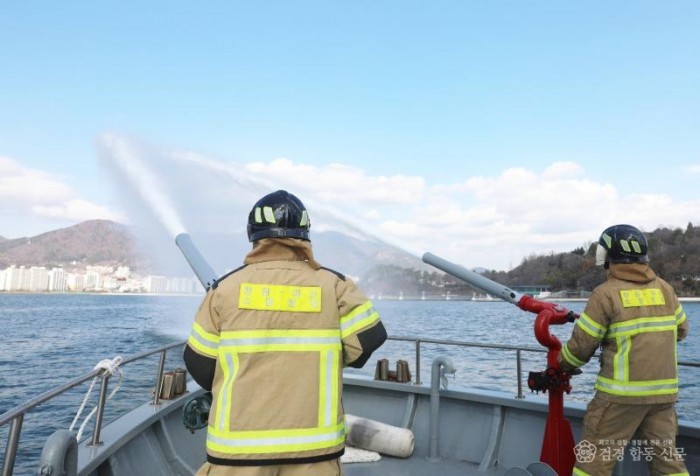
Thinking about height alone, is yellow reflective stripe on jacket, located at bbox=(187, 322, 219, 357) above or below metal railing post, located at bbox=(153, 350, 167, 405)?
above

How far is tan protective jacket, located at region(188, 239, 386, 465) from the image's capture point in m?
2.11

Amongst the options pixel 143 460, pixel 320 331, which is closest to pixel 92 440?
pixel 143 460

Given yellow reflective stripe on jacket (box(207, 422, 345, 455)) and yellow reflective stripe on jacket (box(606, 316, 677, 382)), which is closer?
yellow reflective stripe on jacket (box(207, 422, 345, 455))

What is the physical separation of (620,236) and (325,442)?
9.87ft

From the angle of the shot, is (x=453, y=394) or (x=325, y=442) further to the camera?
(x=453, y=394)

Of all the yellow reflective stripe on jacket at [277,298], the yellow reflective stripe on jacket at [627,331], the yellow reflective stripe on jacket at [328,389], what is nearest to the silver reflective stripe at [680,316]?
the yellow reflective stripe on jacket at [627,331]

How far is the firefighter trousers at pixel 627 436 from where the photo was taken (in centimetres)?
359

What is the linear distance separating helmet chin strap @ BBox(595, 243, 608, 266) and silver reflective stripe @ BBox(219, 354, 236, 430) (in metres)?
3.25

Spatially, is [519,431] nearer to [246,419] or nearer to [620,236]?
[620,236]

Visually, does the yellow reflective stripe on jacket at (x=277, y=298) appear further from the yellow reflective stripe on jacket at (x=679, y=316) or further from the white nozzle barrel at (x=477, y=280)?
the yellow reflective stripe on jacket at (x=679, y=316)

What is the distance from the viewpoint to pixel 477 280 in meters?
4.82

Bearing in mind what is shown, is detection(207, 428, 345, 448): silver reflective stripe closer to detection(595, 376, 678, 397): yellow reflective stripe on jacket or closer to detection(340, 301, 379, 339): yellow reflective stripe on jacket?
detection(340, 301, 379, 339): yellow reflective stripe on jacket

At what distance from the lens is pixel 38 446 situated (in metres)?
11.5

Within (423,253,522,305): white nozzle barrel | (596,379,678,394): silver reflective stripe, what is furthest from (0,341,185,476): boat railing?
(596,379,678,394): silver reflective stripe
